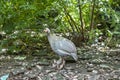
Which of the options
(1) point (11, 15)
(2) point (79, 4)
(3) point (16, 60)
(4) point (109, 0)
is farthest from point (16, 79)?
(4) point (109, 0)

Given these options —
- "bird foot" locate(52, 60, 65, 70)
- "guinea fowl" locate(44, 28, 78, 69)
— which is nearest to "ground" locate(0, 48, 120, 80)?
"bird foot" locate(52, 60, 65, 70)

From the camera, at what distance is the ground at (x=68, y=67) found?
4.79m

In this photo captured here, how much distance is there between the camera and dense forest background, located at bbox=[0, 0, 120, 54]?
5.40m

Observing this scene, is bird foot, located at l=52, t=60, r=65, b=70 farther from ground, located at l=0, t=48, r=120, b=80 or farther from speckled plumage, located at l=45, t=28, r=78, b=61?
speckled plumage, located at l=45, t=28, r=78, b=61

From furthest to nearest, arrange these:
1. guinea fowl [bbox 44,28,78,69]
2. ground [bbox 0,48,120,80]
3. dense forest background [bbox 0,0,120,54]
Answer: dense forest background [bbox 0,0,120,54], guinea fowl [bbox 44,28,78,69], ground [bbox 0,48,120,80]

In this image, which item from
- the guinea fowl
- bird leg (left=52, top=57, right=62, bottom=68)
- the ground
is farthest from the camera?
bird leg (left=52, top=57, right=62, bottom=68)

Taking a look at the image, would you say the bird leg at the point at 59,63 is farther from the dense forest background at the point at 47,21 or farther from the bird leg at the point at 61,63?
the dense forest background at the point at 47,21

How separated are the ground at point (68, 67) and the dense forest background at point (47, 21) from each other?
286 millimetres

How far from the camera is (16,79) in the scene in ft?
15.5

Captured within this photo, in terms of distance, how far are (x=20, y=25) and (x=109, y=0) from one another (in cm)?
147

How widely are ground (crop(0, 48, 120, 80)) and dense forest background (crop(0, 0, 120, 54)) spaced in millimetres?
286

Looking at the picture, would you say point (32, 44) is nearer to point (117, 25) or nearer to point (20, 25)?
point (20, 25)

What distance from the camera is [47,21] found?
5.65 metres

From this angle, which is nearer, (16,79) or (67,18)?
(16,79)
